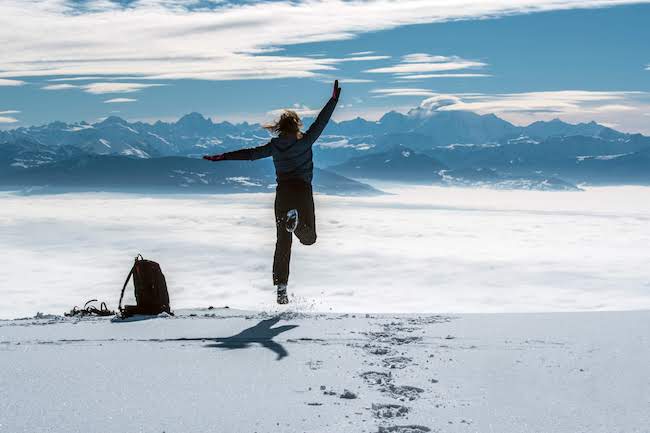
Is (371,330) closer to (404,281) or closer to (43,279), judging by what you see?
(404,281)

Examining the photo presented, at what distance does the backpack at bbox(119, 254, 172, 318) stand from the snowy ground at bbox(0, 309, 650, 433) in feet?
3.12

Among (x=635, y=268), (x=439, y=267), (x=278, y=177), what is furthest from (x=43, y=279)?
(x=278, y=177)

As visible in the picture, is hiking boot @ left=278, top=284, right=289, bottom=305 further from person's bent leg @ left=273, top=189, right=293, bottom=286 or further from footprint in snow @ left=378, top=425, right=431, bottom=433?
footprint in snow @ left=378, top=425, right=431, bottom=433

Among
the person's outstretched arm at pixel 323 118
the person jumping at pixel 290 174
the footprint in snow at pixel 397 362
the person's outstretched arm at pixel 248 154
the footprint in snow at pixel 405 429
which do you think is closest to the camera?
the footprint in snow at pixel 405 429

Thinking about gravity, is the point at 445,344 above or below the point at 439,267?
above

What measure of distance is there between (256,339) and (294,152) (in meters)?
2.91

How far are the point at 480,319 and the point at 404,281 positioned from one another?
155167 millimetres

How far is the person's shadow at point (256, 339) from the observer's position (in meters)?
5.39

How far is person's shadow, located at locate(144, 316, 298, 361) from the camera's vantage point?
212 inches

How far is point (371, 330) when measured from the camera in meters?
6.14

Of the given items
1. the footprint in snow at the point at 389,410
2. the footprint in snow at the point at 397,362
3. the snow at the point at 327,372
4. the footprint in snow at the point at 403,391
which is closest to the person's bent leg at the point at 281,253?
the snow at the point at 327,372

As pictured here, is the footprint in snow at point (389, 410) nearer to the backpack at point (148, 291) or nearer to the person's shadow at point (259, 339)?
the person's shadow at point (259, 339)

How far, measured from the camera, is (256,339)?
573cm

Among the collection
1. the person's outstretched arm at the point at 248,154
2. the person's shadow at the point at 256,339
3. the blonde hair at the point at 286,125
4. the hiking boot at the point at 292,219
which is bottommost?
the person's shadow at the point at 256,339
